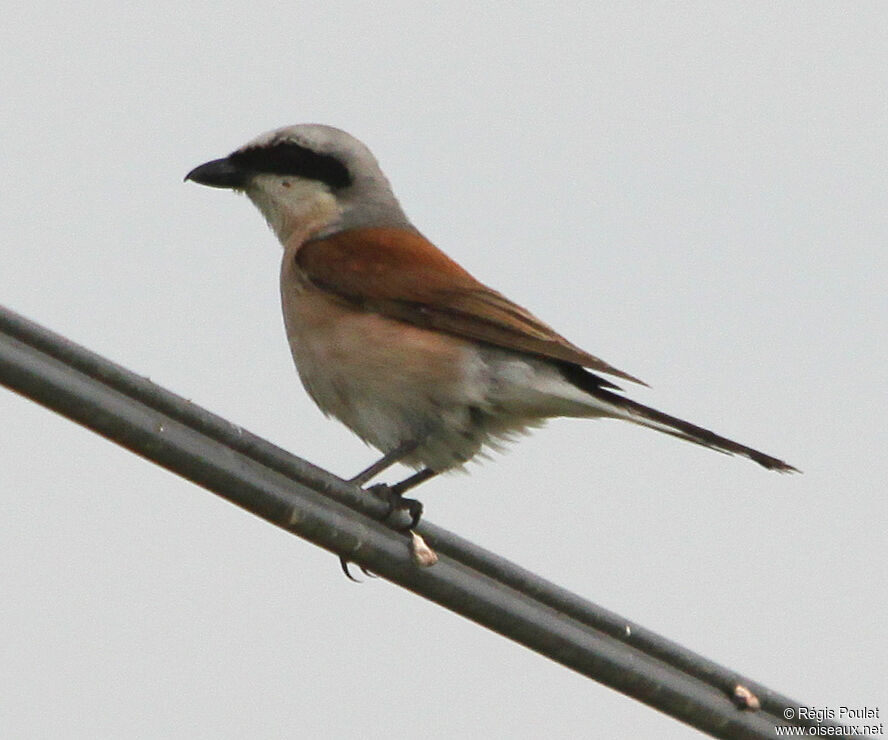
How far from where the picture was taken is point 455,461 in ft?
17.0

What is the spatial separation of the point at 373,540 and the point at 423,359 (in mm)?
2000

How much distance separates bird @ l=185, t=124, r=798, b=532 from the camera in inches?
197

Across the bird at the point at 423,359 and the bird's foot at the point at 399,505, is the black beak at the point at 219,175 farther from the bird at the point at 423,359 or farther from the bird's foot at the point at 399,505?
the bird's foot at the point at 399,505

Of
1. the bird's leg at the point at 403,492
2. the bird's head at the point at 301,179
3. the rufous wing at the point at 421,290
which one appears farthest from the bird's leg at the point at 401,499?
the bird's head at the point at 301,179

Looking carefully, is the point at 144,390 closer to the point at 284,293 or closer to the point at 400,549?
the point at 400,549

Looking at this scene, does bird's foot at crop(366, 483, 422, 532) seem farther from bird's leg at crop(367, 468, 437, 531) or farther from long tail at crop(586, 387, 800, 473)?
long tail at crop(586, 387, 800, 473)

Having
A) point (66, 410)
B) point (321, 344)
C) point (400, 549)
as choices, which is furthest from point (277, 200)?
point (66, 410)

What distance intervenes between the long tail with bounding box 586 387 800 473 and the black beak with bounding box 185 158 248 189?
226cm

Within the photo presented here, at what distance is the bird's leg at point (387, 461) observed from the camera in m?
5.13

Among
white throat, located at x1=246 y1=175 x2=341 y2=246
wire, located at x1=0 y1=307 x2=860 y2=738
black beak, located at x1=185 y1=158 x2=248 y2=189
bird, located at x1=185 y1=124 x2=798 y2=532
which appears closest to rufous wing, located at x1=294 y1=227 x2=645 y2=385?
bird, located at x1=185 y1=124 x2=798 y2=532

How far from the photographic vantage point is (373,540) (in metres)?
3.15

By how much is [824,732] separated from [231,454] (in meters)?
1.42

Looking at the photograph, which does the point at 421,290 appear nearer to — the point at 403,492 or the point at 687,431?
the point at 403,492

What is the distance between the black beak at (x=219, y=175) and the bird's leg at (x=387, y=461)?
168 cm
